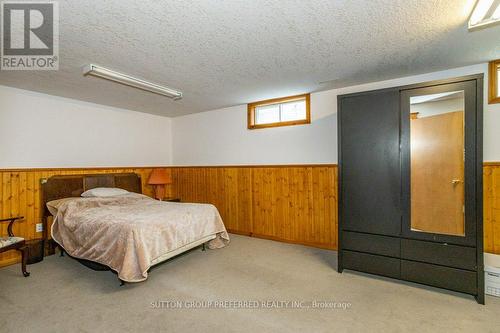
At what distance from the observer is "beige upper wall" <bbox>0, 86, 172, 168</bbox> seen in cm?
335

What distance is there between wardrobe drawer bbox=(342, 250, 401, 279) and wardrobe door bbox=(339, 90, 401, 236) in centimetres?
28

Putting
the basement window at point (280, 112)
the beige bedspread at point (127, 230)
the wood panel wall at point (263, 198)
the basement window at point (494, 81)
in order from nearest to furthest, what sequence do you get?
the beige bedspread at point (127, 230) → the basement window at point (494, 81) → the wood panel wall at point (263, 198) → the basement window at point (280, 112)

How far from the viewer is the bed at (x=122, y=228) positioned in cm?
253

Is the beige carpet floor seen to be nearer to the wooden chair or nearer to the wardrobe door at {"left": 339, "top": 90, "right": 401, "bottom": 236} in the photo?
the wooden chair

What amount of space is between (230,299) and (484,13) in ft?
10.3

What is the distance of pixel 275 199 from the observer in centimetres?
421

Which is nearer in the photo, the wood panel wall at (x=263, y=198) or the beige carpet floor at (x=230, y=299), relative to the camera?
the beige carpet floor at (x=230, y=299)

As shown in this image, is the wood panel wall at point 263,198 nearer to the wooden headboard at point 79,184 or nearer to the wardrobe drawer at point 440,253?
the wooden headboard at point 79,184

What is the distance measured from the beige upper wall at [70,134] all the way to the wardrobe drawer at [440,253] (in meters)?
Answer: 4.70

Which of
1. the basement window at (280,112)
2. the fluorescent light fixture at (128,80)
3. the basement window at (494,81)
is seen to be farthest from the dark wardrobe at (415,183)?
the fluorescent light fixture at (128,80)

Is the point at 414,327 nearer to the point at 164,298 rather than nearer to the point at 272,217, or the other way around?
the point at 164,298

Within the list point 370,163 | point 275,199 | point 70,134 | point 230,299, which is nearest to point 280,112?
point 275,199

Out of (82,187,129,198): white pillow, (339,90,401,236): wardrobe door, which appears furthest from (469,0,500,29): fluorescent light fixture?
(82,187,129,198): white pillow

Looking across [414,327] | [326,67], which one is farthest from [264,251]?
[326,67]
